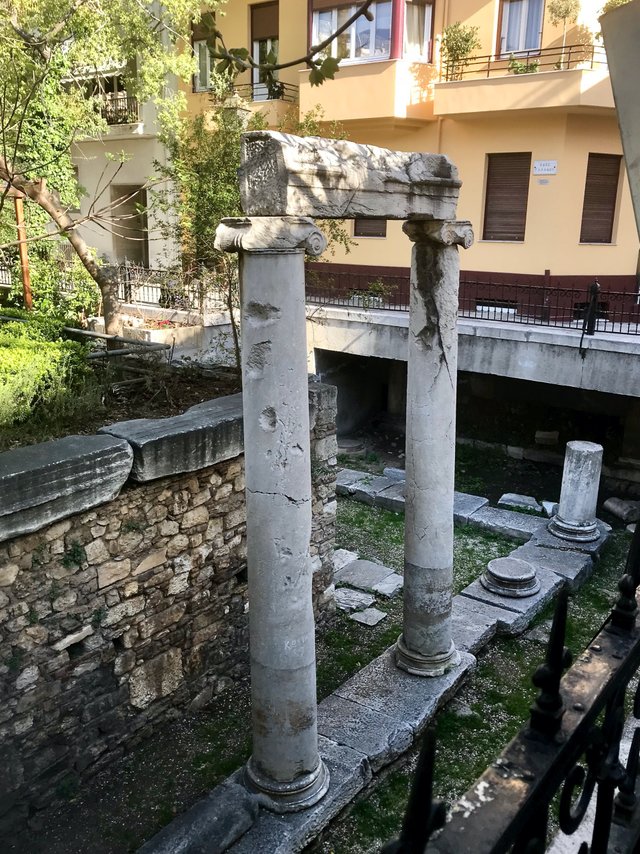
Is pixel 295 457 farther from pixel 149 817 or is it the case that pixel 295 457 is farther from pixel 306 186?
pixel 149 817

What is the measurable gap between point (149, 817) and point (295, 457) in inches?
100

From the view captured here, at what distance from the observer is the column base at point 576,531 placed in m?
8.60

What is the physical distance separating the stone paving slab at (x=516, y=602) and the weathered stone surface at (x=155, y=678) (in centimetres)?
310

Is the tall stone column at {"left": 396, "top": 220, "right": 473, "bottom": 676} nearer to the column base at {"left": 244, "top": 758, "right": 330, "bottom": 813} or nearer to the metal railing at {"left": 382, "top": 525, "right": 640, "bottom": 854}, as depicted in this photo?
the column base at {"left": 244, "top": 758, "right": 330, "bottom": 813}

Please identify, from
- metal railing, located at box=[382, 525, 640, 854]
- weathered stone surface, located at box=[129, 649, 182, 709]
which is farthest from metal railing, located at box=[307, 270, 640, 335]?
metal railing, located at box=[382, 525, 640, 854]

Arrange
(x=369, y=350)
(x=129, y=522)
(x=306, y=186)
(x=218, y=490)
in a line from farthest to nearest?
(x=369, y=350) < (x=218, y=490) < (x=129, y=522) < (x=306, y=186)

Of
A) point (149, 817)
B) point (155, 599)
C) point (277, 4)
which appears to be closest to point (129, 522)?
point (155, 599)

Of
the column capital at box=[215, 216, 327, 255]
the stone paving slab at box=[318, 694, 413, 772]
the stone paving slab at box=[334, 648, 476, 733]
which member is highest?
the column capital at box=[215, 216, 327, 255]

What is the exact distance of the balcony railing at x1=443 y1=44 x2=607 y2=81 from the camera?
495 inches

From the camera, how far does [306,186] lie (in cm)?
381

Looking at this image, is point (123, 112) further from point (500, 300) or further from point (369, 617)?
point (369, 617)

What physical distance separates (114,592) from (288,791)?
5.56ft

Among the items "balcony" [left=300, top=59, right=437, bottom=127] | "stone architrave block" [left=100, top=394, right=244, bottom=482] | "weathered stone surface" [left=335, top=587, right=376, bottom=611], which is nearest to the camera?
"stone architrave block" [left=100, top=394, right=244, bottom=482]

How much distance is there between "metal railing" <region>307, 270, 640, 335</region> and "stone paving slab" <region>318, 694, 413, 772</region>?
289 inches
